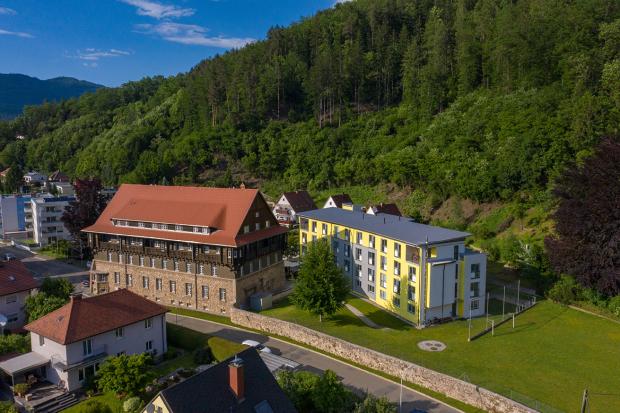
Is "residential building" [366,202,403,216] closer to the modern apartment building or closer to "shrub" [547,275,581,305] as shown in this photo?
the modern apartment building

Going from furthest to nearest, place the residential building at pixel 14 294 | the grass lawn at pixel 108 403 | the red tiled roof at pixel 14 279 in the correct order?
1. the red tiled roof at pixel 14 279
2. the residential building at pixel 14 294
3. the grass lawn at pixel 108 403

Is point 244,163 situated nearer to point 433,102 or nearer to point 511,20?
point 433,102

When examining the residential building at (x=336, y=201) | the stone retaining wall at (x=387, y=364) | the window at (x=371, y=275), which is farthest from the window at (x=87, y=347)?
the residential building at (x=336, y=201)

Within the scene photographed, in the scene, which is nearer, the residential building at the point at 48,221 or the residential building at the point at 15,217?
the residential building at the point at 48,221

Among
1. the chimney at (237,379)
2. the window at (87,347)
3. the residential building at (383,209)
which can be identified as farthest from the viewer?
the residential building at (383,209)

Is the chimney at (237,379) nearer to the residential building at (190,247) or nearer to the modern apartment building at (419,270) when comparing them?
the modern apartment building at (419,270)

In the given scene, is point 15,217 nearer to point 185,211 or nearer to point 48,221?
point 48,221
